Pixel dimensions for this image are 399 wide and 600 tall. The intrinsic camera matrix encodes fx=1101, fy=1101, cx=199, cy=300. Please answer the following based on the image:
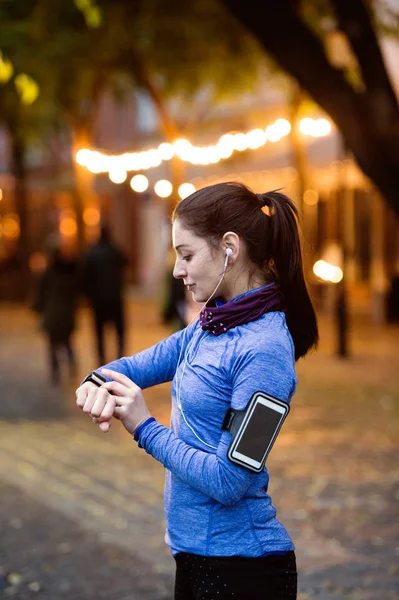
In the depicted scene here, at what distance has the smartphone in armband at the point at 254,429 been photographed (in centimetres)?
242

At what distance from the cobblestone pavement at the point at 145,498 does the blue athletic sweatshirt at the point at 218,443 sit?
9.00 feet

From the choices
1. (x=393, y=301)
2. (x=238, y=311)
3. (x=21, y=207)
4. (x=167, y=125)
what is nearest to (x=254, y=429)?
(x=238, y=311)

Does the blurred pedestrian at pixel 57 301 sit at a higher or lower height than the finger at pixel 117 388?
lower

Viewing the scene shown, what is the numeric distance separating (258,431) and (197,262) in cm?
44

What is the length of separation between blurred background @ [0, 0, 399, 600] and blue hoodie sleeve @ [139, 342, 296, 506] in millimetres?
438

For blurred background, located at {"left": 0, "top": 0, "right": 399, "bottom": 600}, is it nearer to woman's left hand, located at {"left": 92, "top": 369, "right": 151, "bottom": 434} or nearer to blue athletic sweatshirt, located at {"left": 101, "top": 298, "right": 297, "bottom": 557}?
blue athletic sweatshirt, located at {"left": 101, "top": 298, "right": 297, "bottom": 557}

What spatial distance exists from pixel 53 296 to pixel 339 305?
4.22m

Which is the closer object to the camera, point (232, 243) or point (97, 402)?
point (97, 402)

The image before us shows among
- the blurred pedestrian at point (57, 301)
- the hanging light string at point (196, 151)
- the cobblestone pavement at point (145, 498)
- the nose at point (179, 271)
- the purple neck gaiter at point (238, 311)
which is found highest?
the hanging light string at point (196, 151)

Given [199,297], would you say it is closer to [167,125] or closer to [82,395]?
[82,395]

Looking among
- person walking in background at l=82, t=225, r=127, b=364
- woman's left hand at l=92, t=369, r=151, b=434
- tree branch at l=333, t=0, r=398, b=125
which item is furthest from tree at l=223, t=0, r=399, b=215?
person walking in background at l=82, t=225, r=127, b=364

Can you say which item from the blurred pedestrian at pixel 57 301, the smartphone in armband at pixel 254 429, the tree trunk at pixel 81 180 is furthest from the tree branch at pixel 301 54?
the tree trunk at pixel 81 180

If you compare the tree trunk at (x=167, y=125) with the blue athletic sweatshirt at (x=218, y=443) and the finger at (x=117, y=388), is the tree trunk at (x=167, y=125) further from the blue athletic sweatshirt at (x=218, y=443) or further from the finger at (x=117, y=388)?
the finger at (x=117, y=388)

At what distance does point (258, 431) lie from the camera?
2434 millimetres
